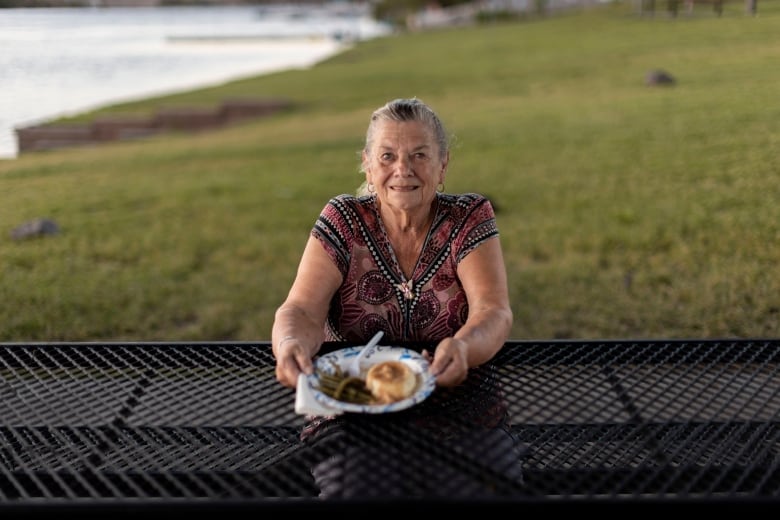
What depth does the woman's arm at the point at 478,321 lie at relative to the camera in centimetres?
184

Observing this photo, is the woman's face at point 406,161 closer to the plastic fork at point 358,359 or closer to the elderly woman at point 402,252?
the elderly woman at point 402,252

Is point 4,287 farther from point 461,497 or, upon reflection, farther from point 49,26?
point 461,497

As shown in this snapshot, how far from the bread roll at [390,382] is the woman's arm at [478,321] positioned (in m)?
0.09

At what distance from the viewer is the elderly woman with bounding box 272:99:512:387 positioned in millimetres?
2223

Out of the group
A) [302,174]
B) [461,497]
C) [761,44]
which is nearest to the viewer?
[461,497]

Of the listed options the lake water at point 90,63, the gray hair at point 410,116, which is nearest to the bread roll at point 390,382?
the gray hair at point 410,116

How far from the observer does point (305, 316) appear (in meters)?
2.15

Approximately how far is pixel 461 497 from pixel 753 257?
13.1 ft

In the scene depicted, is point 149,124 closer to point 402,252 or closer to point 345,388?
point 402,252

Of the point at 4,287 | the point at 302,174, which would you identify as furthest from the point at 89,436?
the point at 302,174

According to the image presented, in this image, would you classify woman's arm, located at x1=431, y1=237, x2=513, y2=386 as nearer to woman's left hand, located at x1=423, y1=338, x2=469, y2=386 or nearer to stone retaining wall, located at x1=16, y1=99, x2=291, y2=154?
woman's left hand, located at x1=423, y1=338, x2=469, y2=386

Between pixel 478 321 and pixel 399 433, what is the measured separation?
50cm

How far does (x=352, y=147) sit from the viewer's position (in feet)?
34.7

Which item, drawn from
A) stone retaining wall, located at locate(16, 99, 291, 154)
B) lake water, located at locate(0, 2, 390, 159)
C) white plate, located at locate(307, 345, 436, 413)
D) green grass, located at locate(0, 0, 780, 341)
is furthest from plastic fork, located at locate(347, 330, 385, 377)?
stone retaining wall, located at locate(16, 99, 291, 154)
